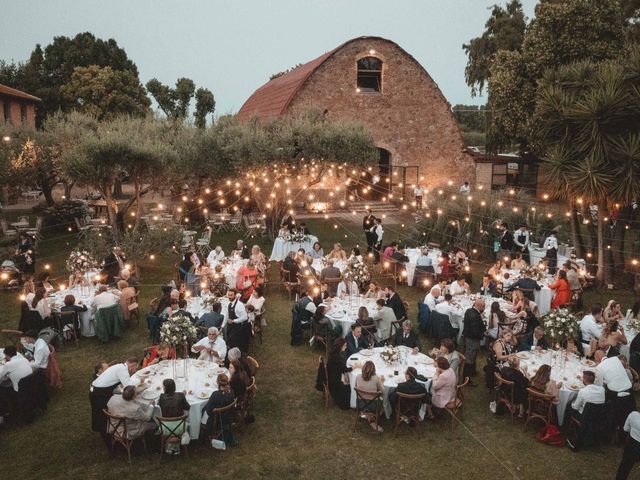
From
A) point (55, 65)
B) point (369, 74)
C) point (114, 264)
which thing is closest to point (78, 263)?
point (114, 264)

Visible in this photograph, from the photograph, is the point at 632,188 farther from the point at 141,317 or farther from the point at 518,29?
the point at 518,29

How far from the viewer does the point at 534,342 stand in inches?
352

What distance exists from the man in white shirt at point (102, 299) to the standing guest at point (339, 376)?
17.3 ft

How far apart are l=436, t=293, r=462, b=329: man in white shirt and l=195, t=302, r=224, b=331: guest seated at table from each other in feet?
14.4

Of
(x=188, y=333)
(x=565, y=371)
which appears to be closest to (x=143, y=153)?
(x=188, y=333)

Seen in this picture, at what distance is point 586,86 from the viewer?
43.8 feet

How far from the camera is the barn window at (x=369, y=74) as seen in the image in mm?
24750

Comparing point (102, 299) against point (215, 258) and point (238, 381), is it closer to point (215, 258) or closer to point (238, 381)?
point (215, 258)

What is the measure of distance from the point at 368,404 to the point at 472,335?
2.70 metres

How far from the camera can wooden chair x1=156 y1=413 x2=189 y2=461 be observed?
6.63 m

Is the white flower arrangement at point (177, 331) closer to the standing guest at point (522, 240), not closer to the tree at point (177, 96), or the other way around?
the standing guest at point (522, 240)

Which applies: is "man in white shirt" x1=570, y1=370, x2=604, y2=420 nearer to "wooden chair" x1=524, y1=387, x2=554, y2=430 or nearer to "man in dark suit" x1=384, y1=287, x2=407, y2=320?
"wooden chair" x1=524, y1=387, x2=554, y2=430

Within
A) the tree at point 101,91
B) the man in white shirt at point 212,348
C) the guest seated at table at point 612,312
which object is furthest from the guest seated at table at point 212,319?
the tree at point 101,91

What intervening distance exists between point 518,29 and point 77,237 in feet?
85.5
